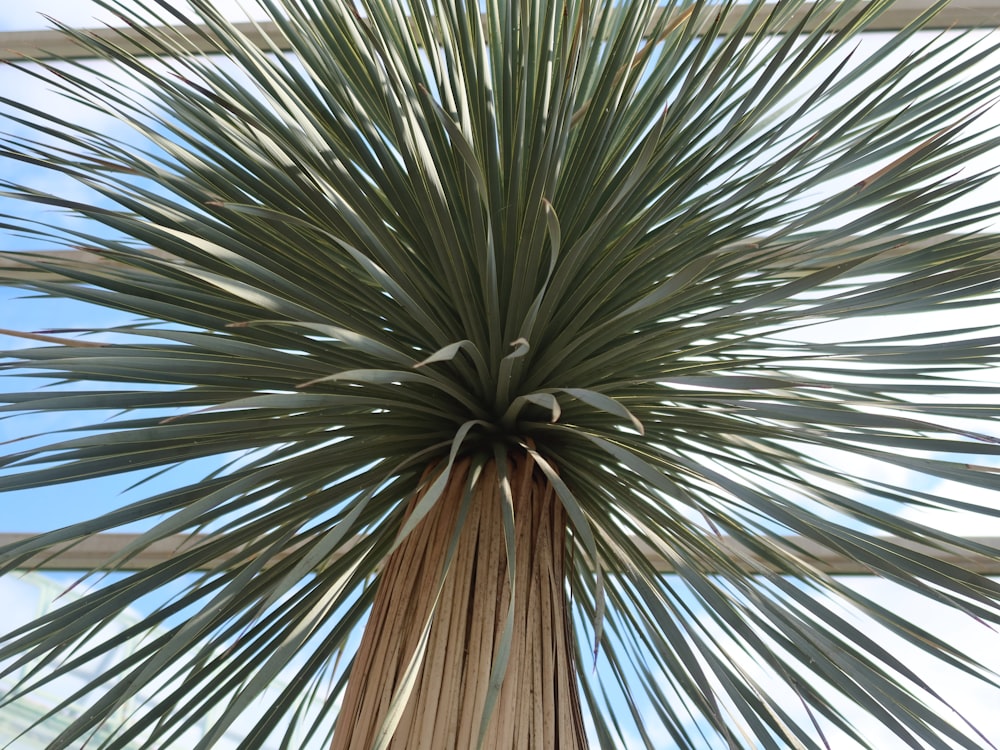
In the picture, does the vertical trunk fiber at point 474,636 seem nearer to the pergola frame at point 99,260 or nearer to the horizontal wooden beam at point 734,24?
the pergola frame at point 99,260

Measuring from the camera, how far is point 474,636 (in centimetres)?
104

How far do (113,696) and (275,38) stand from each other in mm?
2846

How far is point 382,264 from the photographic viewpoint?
46.5 inches

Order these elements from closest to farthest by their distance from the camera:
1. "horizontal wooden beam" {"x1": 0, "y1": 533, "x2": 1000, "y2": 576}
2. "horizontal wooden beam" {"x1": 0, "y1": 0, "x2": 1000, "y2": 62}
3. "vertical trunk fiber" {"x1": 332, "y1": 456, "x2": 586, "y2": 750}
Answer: "vertical trunk fiber" {"x1": 332, "y1": 456, "x2": 586, "y2": 750} < "horizontal wooden beam" {"x1": 0, "y1": 533, "x2": 1000, "y2": 576} < "horizontal wooden beam" {"x1": 0, "y1": 0, "x2": 1000, "y2": 62}

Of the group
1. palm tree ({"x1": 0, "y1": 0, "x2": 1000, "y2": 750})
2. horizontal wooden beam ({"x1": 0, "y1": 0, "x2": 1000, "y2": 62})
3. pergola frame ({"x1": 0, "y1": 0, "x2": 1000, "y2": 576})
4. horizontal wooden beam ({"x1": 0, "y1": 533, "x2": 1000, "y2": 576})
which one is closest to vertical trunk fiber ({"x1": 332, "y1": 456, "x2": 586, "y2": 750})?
palm tree ({"x1": 0, "y1": 0, "x2": 1000, "y2": 750})

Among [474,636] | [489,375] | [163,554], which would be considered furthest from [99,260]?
[474,636]

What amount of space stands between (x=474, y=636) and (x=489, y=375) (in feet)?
1.06

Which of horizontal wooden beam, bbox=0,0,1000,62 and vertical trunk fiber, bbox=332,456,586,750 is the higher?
horizontal wooden beam, bbox=0,0,1000,62

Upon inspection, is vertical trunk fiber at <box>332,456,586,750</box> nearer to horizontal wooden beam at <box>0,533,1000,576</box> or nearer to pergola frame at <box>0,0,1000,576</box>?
horizontal wooden beam at <box>0,533,1000,576</box>

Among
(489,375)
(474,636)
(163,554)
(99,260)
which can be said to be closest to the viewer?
(474,636)

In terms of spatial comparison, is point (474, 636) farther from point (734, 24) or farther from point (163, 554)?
point (734, 24)

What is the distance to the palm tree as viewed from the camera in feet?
3.31

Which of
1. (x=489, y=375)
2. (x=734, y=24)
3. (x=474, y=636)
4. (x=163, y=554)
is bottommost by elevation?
(x=163, y=554)

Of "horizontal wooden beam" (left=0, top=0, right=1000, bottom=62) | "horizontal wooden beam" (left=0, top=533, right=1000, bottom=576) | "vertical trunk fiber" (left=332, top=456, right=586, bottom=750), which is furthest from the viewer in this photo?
"horizontal wooden beam" (left=0, top=0, right=1000, bottom=62)
